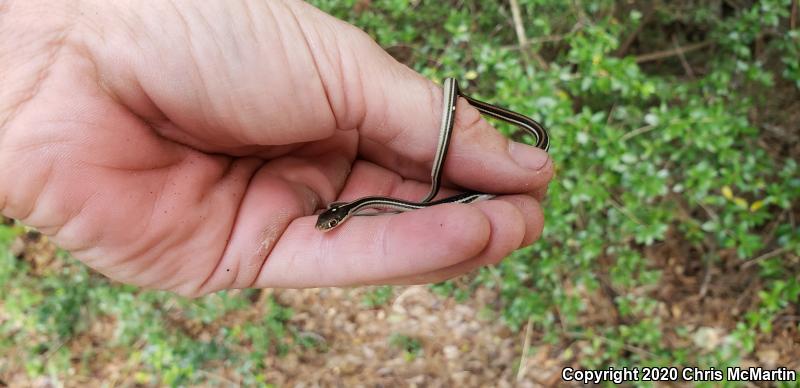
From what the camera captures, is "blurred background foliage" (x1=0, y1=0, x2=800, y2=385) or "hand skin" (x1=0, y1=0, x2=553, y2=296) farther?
"blurred background foliage" (x1=0, y1=0, x2=800, y2=385)

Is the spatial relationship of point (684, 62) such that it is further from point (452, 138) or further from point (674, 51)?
point (452, 138)

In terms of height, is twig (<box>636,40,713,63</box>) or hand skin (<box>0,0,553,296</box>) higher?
twig (<box>636,40,713,63</box>)

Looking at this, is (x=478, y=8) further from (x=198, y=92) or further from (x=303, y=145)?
(x=198, y=92)

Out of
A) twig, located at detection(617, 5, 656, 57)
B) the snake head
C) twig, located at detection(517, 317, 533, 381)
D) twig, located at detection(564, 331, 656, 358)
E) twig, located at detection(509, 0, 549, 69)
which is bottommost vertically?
twig, located at detection(517, 317, 533, 381)

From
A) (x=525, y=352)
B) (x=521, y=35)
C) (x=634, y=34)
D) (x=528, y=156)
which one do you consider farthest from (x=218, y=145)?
(x=634, y=34)

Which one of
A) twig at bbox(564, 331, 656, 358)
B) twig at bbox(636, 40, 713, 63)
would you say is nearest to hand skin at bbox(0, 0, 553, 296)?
twig at bbox(564, 331, 656, 358)

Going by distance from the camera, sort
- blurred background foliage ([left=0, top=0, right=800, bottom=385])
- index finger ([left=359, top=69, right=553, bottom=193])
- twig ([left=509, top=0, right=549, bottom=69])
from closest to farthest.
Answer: index finger ([left=359, top=69, right=553, bottom=193]) < blurred background foliage ([left=0, top=0, right=800, bottom=385]) < twig ([left=509, top=0, right=549, bottom=69])

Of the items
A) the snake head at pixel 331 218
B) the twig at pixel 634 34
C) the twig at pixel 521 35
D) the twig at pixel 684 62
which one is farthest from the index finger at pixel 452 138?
the twig at pixel 684 62

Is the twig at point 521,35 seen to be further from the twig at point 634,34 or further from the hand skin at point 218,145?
the hand skin at point 218,145

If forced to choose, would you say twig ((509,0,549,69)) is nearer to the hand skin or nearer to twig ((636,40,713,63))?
twig ((636,40,713,63))
